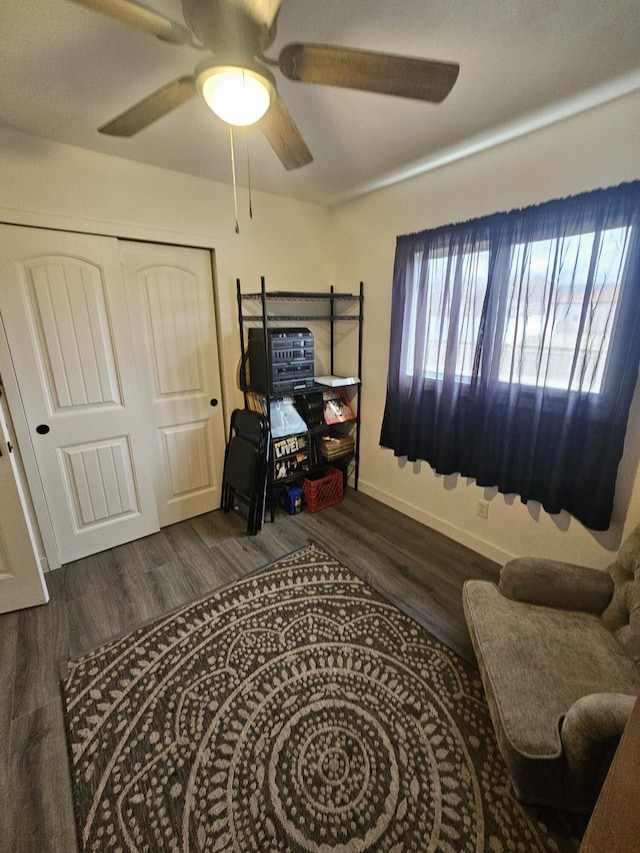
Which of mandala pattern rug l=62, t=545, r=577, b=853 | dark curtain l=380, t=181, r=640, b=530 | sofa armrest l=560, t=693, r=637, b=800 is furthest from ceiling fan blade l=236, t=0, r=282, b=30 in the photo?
mandala pattern rug l=62, t=545, r=577, b=853

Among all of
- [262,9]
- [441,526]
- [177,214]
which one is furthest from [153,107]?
[441,526]

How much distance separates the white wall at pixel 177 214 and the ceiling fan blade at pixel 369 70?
152cm

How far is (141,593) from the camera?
2043mm

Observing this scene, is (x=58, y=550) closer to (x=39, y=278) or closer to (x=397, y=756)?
(x=39, y=278)

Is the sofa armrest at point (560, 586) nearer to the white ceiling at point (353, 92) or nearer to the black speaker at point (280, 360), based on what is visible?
the black speaker at point (280, 360)

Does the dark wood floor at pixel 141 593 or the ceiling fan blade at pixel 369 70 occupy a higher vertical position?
the ceiling fan blade at pixel 369 70

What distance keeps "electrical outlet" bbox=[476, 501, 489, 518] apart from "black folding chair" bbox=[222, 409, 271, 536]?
1.50 m

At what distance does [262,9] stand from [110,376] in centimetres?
198

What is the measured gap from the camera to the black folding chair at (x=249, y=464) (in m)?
2.55

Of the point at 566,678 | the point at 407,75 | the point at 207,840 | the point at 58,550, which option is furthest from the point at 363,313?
the point at 207,840

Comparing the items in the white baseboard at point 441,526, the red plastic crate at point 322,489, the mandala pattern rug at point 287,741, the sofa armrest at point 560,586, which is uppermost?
the sofa armrest at point 560,586

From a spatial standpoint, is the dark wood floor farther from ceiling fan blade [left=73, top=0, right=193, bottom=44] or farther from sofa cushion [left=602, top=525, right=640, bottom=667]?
ceiling fan blade [left=73, top=0, right=193, bottom=44]

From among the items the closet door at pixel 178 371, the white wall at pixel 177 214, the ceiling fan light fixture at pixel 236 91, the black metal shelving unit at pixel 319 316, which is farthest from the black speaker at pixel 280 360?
the ceiling fan light fixture at pixel 236 91

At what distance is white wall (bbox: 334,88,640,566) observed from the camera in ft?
5.27
